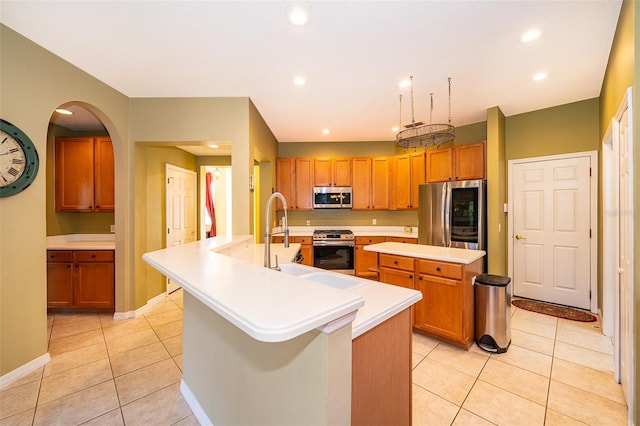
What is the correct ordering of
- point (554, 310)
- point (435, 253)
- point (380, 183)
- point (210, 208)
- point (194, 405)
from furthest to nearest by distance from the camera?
1. point (210, 208)
2. point (380, 183)
3. point (554, 310)
4. point (435, 253)
5. point (194, 405)

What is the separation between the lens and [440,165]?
169 inches

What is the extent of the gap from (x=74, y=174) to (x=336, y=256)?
13.5 feet

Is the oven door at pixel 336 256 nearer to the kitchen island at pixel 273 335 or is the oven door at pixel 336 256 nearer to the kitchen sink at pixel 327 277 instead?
the kitchen sink at pixel 327 277

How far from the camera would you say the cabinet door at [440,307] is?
2402 millimetres

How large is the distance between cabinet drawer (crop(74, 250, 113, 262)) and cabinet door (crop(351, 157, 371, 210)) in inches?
153

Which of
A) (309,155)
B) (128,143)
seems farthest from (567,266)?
(128,143)

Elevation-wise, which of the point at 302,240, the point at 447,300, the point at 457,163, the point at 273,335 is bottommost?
the point at 447,300

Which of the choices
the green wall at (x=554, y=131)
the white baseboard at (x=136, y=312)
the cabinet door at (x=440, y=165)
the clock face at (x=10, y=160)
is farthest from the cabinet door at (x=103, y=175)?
the green wall at (x=554, y=131)

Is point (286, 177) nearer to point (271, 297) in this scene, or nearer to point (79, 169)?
point (79, 169)

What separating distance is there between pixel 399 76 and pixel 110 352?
400cm

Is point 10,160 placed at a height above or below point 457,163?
below

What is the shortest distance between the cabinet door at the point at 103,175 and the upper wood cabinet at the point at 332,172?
3232 mm

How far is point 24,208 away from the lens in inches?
83.4

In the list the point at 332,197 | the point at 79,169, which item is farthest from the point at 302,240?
the point at 79,169
